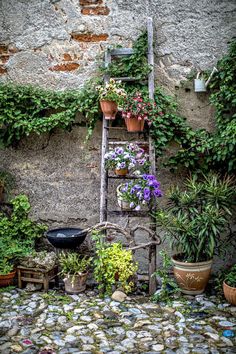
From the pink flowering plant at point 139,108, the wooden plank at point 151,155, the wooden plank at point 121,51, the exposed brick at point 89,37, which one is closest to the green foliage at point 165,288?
the wooden plank at point 151,155

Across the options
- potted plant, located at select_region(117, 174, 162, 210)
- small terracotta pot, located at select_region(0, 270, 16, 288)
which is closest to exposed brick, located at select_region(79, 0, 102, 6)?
potted plant, located at select_region(117, 174, 162, 210)

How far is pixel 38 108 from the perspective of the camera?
475 cm

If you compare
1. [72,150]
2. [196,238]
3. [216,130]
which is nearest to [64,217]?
[72,150]

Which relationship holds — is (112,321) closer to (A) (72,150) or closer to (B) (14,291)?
(B) (14,291)

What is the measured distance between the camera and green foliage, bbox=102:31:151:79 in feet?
15.2

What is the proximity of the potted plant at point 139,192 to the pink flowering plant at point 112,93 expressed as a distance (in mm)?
802

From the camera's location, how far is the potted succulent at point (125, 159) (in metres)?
4.32

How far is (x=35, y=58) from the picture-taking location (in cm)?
492

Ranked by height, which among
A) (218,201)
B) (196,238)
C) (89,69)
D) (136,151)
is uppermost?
(89,69)

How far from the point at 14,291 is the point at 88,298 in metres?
0.76

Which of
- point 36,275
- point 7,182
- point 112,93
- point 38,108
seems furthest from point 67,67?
point 36,275

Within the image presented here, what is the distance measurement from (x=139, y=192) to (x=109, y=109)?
91cm

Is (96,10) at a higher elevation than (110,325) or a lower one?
higher

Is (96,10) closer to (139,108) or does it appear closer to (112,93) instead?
(112,93)
